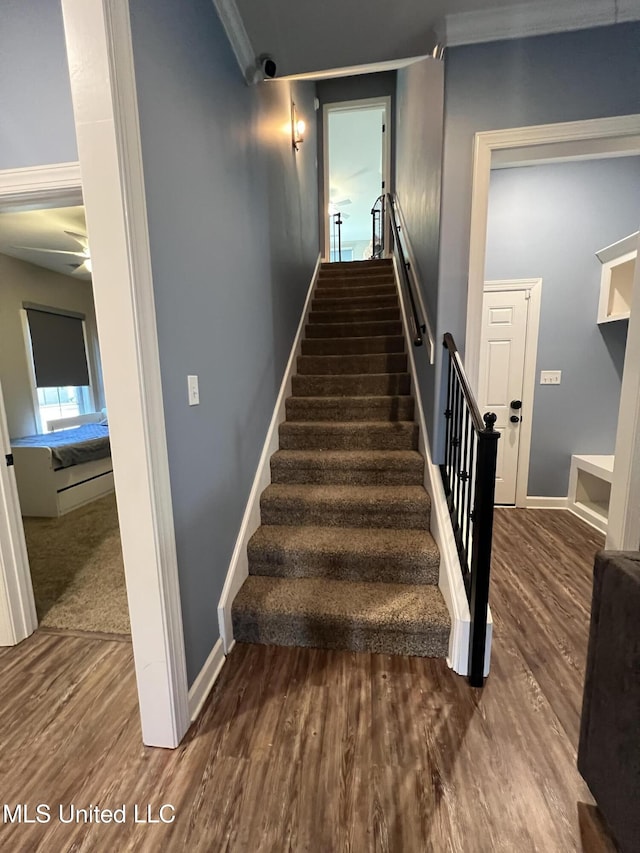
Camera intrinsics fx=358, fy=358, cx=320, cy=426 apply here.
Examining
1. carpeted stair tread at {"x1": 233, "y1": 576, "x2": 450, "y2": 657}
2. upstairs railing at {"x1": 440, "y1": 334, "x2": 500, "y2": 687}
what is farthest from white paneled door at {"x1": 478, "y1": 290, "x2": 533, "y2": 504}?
carpeted stair tread at {"x1": 233, "y1": 576, "x2": 450, "y2": 657}

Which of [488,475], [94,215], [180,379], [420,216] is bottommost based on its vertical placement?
[488,475]

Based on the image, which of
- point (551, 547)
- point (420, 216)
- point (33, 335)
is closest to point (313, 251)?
point (420, 216)

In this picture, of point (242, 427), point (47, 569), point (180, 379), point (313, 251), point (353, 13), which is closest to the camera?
point (180, 379)

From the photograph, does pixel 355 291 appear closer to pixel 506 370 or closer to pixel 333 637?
pixel 506 370

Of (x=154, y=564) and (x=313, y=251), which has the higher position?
(x=313, y=251)

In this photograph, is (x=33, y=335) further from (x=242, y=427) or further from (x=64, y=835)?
(x=64, y=835)

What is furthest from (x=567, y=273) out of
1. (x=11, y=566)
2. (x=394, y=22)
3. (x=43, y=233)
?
(x=43, y=233)

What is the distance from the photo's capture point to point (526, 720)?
1337 millimetres

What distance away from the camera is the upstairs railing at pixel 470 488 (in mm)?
1378

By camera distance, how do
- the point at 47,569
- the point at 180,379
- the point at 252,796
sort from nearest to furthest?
the point at 252,796, the point at 180,379, the point at 47,569

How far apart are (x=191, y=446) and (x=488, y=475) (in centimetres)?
115

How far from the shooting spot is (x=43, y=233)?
343 cm

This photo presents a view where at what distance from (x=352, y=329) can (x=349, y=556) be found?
91.9 inches

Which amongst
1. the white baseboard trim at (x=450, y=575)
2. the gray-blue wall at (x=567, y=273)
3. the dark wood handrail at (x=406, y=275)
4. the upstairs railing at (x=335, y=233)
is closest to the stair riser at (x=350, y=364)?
the dark wood handrail at (x=406, y=275)
